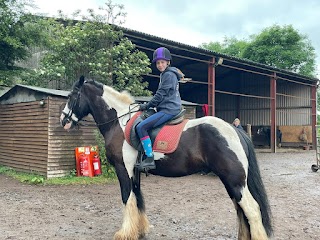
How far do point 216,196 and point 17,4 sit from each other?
8500mm

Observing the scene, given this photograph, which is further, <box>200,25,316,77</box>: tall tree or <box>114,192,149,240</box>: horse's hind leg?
<box>200,25,316,77</box>: tall tree

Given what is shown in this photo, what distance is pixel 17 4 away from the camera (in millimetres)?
10180

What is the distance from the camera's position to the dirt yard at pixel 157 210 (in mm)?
4602

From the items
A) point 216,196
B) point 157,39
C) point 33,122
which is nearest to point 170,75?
point 216,196

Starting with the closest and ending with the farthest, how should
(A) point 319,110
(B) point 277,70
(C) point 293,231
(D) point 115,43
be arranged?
(C) point 293,231 → (D) point 115,43 → (B) point 277,70 → (A) point 319,110

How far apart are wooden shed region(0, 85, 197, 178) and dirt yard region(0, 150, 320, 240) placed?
0.87 meters

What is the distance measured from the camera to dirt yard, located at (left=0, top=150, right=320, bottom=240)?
15.1 ft

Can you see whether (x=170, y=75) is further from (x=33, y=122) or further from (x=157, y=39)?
(x=157, y=39)

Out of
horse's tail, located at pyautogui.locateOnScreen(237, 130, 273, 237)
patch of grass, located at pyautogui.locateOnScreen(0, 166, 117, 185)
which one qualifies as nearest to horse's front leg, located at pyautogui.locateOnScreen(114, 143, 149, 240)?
horse's tail, located at pyautogui.locateOnScreen(237, 130, 273, 237)

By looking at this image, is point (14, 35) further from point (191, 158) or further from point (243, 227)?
point (243, 227)

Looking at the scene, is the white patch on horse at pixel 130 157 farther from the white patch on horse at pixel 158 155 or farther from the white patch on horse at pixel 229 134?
the white patch on horse at pixel 229 134

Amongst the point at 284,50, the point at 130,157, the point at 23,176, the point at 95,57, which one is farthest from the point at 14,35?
the point at 284,50

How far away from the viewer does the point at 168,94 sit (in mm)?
4305

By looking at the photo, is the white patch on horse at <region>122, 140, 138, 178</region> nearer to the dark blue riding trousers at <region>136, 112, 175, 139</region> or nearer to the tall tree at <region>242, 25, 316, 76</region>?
the dark blue riding trousers at <region>136, 112, 175, 139</region>
